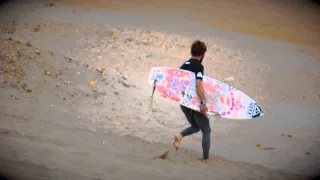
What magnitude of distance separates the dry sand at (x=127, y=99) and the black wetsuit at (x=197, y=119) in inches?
3.8

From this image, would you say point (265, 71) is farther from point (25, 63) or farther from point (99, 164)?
point (25, 63)

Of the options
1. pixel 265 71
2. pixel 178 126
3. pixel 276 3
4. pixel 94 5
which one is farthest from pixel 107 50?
pixel 276 3

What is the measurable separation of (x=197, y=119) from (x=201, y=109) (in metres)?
Result: 0.07

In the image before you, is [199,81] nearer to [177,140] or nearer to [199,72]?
[199,72]

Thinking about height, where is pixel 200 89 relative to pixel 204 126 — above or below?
above

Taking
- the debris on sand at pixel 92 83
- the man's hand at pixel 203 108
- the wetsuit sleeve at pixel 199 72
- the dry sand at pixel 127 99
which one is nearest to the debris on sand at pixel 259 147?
the dry sand at pixel 127 99

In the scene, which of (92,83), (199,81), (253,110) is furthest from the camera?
(92,83)

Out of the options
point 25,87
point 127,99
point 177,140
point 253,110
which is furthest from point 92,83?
point 253,110

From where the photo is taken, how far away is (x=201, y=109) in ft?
6.52

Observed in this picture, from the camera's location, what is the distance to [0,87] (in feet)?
7.09

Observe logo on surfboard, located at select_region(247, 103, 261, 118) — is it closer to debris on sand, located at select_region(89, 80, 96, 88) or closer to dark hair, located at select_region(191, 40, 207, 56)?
dark hair, located at select_region(191, 40, 207, 56)

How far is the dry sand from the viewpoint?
202 centimetres

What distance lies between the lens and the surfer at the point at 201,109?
195cm

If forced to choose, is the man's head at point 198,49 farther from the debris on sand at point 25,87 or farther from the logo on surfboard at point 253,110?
the debris on sand at point 25,87
